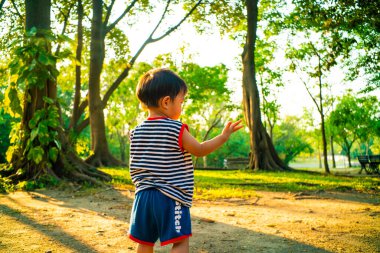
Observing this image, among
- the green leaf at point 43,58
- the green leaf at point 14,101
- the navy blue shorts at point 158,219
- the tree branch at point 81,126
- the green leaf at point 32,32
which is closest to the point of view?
the navy blue shorts at point 158,219

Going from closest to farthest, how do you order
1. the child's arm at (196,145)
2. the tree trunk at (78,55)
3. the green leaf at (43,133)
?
the child's arm at (196,145) → the green leaf at (43,133) → the tree trunk at (78,55)

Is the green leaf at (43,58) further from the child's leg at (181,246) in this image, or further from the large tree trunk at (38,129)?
the child's leg at (181,246)

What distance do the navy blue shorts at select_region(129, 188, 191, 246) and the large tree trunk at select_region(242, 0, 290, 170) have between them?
14.9m

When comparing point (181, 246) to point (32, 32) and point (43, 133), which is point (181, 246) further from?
point (32, 32)

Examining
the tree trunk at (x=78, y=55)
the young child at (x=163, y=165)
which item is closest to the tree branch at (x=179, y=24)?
the tree trunk at (x=78, y=55)

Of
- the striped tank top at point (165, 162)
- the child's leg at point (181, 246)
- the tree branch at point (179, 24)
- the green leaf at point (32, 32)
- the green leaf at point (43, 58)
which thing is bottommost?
the child's leg at point (181, 246)

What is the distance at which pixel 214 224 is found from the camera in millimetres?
4195

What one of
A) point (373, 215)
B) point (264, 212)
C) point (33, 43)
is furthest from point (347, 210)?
point (33, 43)

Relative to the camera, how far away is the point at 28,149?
7309mm

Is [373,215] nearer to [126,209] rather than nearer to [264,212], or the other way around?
[264,212]

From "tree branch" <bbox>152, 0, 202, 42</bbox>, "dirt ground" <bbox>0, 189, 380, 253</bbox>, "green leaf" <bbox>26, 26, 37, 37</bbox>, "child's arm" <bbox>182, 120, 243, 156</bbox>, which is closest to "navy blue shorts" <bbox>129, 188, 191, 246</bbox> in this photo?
"child's arm" <bbox>182, 120, 243, 156</bbox>

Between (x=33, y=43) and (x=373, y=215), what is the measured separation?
258 inches

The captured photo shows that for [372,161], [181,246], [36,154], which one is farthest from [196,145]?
[372,161]

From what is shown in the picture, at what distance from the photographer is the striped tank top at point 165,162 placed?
2.22 m
